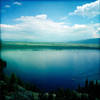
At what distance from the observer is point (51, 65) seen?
2.34m

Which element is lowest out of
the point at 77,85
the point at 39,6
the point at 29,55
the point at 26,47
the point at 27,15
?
the point at 77,85

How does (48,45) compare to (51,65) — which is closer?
(48,45)

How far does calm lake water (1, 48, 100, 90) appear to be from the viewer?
218 centimetres

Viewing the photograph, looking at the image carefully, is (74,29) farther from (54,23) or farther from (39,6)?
(39,6)

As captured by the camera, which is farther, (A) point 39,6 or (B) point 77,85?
(B) point 77,85

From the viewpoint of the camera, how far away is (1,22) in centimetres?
180

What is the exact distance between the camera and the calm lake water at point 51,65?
2178 millimetres

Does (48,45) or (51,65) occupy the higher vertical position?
(48,45)

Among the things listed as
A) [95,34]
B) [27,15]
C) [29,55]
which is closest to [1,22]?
[27,15]

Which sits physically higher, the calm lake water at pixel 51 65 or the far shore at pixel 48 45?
the far shore at pixel 48 45

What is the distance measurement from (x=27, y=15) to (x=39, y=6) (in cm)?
34

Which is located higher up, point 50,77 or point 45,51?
point 45,51

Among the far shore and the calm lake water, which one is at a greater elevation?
the far shore

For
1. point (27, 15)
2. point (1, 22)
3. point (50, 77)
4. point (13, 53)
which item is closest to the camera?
point (1, 22)
